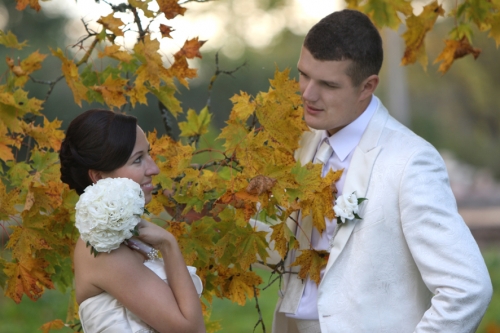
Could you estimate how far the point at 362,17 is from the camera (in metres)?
2.72

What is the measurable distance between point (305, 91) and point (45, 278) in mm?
1359

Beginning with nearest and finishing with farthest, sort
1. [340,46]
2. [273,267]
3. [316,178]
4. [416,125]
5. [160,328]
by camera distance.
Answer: [160,328] < [316,178] < [340,46] < [273,267] < [416,125]

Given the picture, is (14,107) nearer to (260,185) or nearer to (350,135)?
(260,185)

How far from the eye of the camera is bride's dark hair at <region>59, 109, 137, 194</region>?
7.76ft

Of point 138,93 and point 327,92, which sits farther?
point 138,93

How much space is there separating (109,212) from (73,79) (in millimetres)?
944

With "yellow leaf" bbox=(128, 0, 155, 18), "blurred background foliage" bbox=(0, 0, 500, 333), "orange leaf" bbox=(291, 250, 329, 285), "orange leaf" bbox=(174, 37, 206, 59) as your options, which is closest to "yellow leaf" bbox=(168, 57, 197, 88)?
"orange leaf" bbox=(174, 37, 206, 59)

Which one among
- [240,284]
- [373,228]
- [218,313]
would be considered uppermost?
[373,228]

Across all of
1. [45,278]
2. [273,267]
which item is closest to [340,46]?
[273,267]

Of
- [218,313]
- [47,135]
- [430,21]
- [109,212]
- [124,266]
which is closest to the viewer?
[109,212]

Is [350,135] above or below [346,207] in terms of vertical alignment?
above

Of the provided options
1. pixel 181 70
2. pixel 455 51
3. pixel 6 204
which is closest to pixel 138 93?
pixel 181 70

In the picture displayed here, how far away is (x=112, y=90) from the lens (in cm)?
291

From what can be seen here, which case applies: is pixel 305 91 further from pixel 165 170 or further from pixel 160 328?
pixel 160 328
